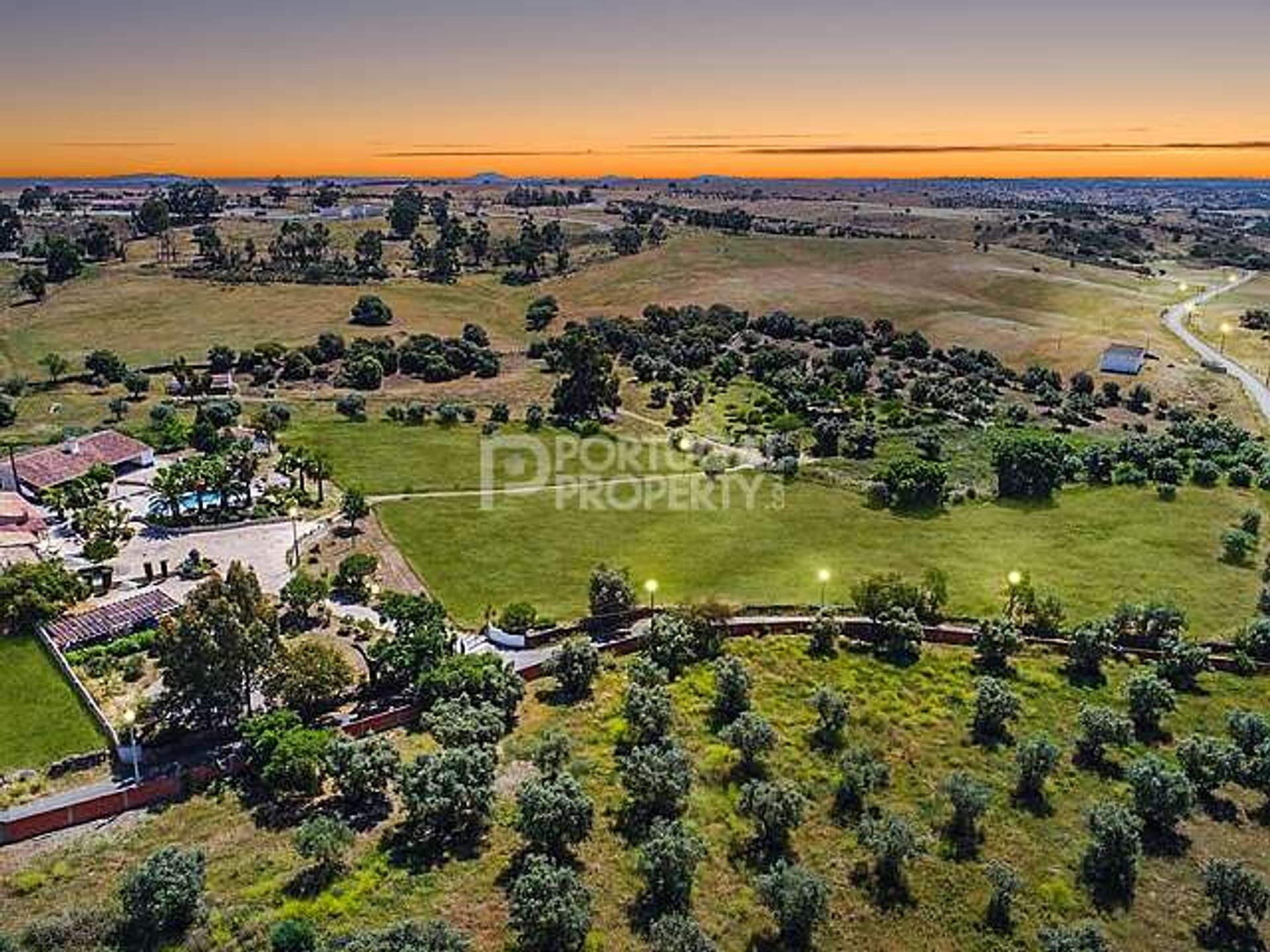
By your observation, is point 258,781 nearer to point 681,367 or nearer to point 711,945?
point 711,945

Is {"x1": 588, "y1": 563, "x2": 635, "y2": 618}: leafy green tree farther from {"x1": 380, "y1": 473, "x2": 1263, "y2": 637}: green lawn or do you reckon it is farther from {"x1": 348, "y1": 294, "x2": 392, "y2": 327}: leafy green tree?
{"x1": 348, "y1": 294, "x2": 392, "y2": 327}: leafy green tree

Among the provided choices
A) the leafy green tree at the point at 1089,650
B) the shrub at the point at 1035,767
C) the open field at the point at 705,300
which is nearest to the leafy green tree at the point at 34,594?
the shrub at the point at 1035,767

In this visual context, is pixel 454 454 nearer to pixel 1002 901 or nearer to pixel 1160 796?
pixel 1002 901

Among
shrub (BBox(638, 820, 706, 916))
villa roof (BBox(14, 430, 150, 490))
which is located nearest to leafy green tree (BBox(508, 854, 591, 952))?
shrub (BBox(638, 820, 706, 916))

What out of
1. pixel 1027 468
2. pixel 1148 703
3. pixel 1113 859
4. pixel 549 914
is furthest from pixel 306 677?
pixel 1027 468

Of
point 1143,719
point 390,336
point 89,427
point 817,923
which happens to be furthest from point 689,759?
point 390,336

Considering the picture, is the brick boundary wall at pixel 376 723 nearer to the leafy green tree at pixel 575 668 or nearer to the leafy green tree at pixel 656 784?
the leafy green tree at pixel 575 668
